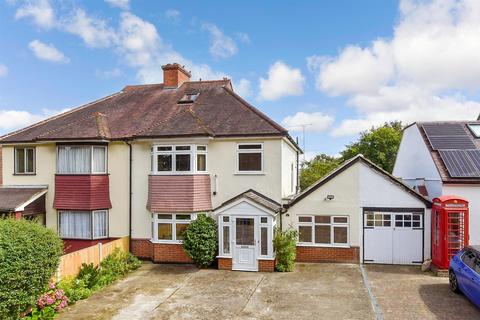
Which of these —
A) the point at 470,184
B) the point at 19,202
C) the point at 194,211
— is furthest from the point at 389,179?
the point at 19,202

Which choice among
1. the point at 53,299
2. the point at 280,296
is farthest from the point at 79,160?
the point at 280,296

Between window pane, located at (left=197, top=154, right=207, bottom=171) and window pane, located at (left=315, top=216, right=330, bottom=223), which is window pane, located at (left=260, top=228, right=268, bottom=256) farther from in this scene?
window pane, located at (left=197, top=154, right=207, bottom=171)

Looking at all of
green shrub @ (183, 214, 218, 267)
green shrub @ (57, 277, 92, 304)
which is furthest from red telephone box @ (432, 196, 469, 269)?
green shrub @ (57, 277, 92, 304)

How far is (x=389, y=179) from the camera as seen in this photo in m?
15.1

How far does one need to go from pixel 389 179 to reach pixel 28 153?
53.9 ft

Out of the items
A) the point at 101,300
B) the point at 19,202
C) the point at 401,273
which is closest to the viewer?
the point at 101,300

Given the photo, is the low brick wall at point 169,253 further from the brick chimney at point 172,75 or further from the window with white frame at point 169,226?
the brick chimney at point 172,75

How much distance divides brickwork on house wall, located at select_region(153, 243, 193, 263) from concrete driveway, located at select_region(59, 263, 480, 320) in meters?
1.21

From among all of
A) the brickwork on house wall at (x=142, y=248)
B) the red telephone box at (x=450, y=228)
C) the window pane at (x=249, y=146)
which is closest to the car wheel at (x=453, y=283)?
the red telephone box at (x=450, y=228)

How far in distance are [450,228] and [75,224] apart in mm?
15413

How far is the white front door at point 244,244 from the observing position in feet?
48.2

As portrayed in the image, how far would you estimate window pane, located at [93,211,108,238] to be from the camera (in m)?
16.6

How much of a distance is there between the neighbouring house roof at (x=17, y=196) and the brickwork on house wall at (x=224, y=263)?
8640 millimetres

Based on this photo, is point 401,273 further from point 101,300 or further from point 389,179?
point 101,300
